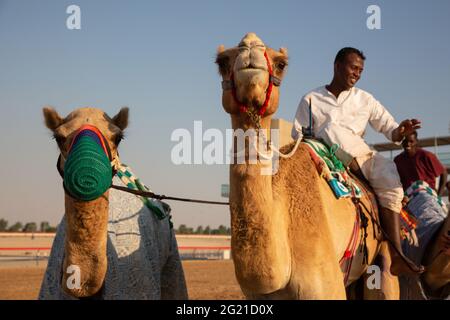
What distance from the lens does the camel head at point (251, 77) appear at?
11.6ft

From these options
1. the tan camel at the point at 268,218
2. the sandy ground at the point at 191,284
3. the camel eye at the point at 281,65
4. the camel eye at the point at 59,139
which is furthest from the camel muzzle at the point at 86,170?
the sandy ground at the point at 191,284

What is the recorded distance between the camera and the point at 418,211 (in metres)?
7.04

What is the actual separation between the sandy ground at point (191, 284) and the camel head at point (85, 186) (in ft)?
31.9

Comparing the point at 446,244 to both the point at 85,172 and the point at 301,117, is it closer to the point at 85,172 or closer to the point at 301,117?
the point at 301,117

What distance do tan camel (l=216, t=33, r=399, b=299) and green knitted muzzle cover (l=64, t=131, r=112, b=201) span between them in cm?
111

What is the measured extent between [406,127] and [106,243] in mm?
3077

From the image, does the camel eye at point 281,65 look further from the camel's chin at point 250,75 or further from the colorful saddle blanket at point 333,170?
the colorful saddle blanket at point 333,170

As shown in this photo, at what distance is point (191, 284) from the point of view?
1773 centimetres

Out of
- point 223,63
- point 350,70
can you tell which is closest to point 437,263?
point 350,70

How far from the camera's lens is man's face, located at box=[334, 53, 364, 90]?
222 inches
